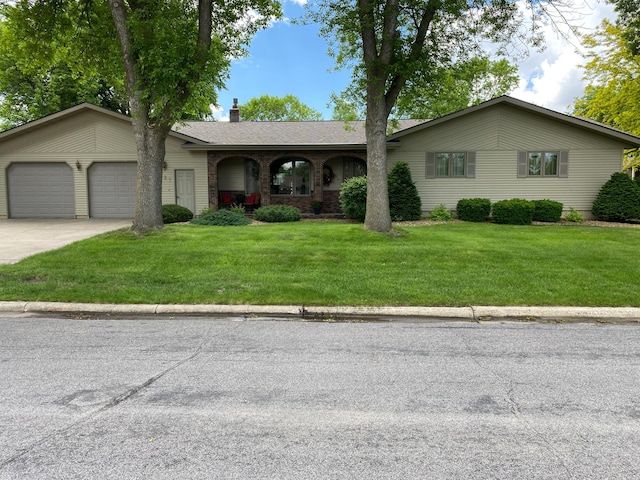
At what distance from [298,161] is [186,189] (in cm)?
518

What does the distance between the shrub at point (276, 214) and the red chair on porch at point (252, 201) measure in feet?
8.15

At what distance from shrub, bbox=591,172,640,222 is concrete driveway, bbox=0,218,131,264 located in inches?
724

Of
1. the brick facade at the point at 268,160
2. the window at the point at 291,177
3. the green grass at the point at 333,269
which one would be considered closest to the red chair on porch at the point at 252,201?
the brick facade at the point at 268,160

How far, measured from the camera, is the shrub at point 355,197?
53.1ft

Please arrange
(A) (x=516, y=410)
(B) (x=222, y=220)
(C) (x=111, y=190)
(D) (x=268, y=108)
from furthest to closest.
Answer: (D) (x=268, y=108) → (C) (x=111, y=190) → (B) (x=222, y=220) → (A) (x=516, y=410)

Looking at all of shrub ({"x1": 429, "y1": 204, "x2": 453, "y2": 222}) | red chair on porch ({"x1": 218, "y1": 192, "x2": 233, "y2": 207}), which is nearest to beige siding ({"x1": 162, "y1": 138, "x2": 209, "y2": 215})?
red chair on porch ({"x1": 218, "y1": 192, "x2": 233, "y2": 207})

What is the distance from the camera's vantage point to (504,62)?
3691 centimetres

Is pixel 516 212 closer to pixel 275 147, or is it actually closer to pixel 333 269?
pixel 275 147

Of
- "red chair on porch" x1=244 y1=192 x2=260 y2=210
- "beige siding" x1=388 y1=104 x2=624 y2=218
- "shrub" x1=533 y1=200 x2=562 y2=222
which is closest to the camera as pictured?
"shrub" x1=533 y1=200 x2=562 y2=222

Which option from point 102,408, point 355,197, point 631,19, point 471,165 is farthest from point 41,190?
point 631,19

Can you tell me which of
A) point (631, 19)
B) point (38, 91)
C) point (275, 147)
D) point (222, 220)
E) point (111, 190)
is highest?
point (38, 91)

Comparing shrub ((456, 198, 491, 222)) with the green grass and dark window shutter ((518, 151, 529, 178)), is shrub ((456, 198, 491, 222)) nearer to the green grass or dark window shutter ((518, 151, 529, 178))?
dark window shutter ((518, 151, 529, 178))

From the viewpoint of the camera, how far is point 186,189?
19500 mm

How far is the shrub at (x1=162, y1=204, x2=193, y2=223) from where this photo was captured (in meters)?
15.9
